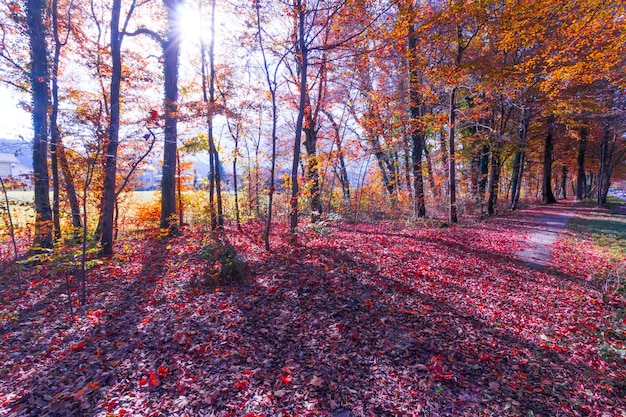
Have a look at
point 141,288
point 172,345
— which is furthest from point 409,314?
point 141,288

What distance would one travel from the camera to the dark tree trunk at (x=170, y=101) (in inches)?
371

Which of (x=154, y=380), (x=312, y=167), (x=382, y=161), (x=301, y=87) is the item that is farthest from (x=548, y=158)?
(x=154, y=380)

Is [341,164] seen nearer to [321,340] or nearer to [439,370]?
[321,340]

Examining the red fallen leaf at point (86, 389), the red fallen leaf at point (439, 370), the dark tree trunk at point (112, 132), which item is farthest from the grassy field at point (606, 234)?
the dark tree trunk at point (112, 132)

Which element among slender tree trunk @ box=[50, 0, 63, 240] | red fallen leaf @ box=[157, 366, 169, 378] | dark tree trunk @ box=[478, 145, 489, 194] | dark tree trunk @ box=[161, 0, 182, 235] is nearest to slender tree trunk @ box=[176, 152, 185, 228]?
dark tree trunk @ box=[161, 0, 182, 235]

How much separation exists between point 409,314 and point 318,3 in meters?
7.25

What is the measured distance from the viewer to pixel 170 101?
921 cm

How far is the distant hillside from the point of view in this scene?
5832mm

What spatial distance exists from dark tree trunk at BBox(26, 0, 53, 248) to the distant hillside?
0.41 ft

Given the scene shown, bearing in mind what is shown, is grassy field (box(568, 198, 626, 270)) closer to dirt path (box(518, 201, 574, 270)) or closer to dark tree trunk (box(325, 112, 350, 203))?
dirt path (box(518, 201, 574, 270))

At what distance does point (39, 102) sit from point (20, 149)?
1947 millimetres

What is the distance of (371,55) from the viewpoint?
324 inches

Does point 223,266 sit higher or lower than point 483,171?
lower

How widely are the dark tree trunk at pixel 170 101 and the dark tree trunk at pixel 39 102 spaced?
2.91 meters
